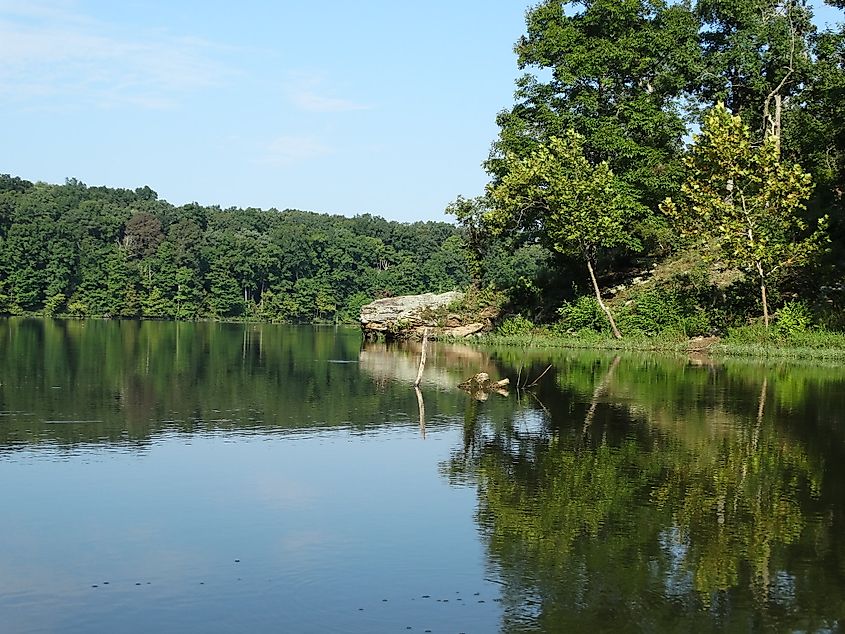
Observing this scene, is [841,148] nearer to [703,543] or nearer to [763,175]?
[763,175]

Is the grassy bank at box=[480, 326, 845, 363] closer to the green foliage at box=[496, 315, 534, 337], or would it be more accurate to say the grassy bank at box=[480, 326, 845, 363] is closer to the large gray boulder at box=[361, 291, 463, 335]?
the green foliage at box=[496, 315, 534, 337]

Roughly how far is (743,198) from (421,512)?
118 feet

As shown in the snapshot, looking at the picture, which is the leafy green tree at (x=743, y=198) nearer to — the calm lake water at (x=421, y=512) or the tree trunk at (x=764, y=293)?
the tree trunk at (x=764, y=293)

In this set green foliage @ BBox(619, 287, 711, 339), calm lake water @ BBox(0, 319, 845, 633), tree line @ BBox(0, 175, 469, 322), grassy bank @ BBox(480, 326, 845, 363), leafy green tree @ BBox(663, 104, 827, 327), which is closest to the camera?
calm lake water @ BBox(0, 319, 845, 633)

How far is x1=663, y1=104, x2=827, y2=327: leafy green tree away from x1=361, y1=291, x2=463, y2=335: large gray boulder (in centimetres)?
2221

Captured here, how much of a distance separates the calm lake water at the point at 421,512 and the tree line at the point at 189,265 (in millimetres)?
95990

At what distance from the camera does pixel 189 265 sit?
130250mm

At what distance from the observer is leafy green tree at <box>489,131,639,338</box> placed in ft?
170

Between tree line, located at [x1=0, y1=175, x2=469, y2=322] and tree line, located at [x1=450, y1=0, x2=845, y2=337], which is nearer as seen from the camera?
tree line, located at [x1=450, y1=0, x2=845, y2=337]

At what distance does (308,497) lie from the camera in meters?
15.3

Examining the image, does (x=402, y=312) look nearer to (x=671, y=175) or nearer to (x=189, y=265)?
(x=671, y=175)

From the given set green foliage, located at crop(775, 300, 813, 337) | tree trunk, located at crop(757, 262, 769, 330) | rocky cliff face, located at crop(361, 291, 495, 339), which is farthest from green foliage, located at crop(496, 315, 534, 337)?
green foliage, located at crop(775, 300, 813, 337)

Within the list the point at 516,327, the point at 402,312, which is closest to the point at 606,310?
the point at 516,327

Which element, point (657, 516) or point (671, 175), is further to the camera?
point (671, 175)
